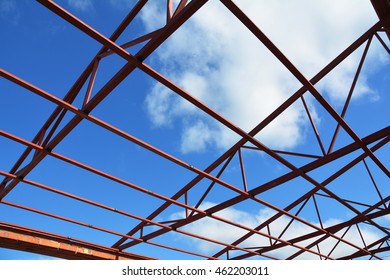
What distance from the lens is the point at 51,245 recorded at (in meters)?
12.7

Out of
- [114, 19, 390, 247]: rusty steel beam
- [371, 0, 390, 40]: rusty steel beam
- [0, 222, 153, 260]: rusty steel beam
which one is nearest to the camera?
[371, 0, 390, 40]: rusty steel beam

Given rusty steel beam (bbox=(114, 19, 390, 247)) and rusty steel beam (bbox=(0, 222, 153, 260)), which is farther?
rusty steel beam (bbox=(0, 222, 153, 260))

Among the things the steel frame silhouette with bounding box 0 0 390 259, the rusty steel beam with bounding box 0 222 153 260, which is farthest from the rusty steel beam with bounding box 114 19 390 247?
the rusty steel beam with bounding box 0 222 153 260

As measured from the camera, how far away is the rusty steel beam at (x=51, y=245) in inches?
460

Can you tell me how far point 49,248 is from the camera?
41.8 ft

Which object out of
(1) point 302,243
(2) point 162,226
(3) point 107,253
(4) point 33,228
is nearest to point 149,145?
(2) point 162,226

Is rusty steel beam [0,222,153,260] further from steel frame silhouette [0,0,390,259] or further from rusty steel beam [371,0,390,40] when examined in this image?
rusty steel beam [371,0,390,40]

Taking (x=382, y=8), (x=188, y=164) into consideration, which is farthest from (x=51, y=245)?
(x=382, y=8)

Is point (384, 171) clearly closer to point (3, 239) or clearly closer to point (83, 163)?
point (83, 163)

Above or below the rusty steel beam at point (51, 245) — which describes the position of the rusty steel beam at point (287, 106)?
above

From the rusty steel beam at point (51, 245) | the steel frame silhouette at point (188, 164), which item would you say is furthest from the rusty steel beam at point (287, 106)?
the rusty steel beam at point (51, 245)

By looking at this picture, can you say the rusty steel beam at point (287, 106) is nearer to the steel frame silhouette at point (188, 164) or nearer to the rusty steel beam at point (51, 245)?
the steel frame silhouette at point (188, 164)

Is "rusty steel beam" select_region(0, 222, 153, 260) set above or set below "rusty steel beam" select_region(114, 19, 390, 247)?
below

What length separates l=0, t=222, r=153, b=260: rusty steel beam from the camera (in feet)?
38.3
